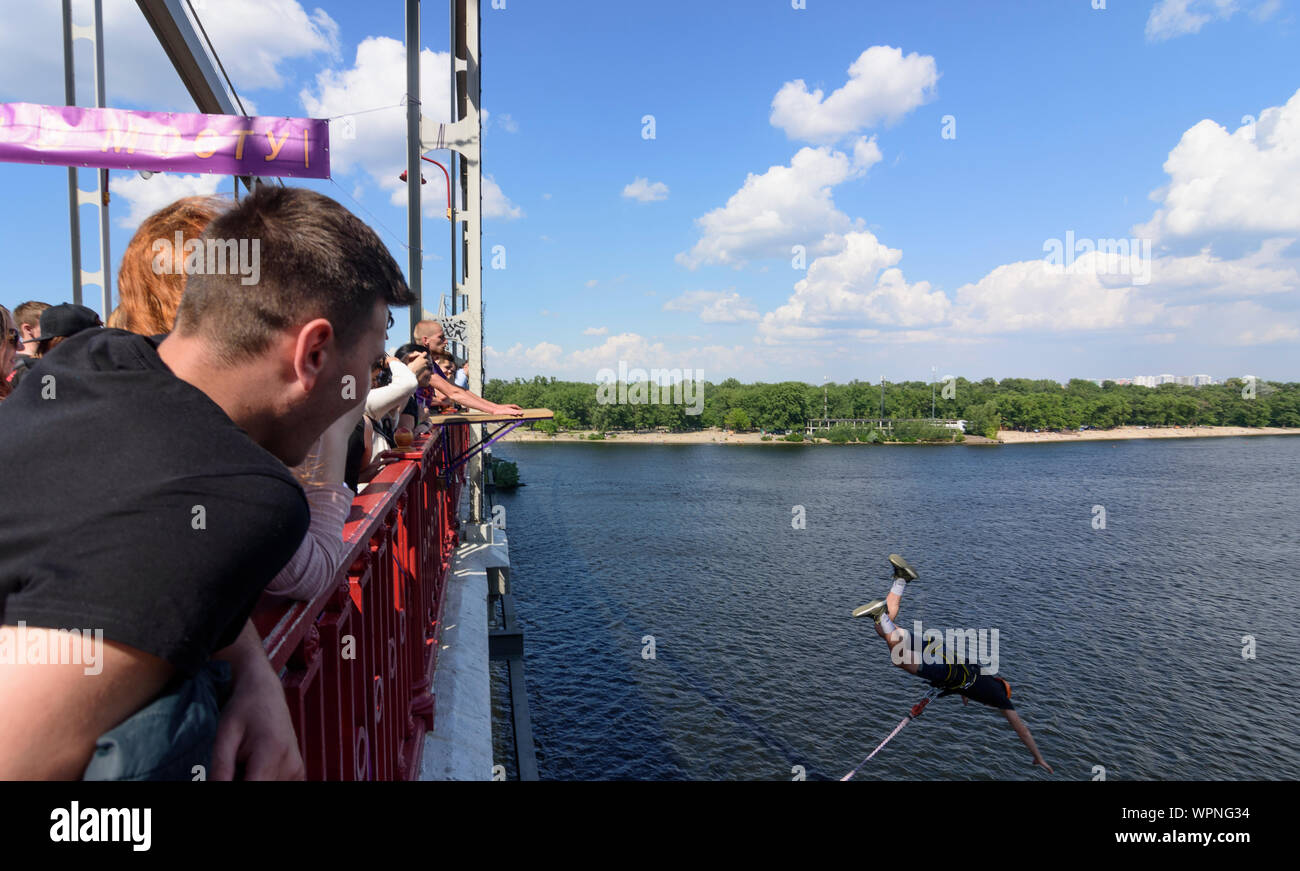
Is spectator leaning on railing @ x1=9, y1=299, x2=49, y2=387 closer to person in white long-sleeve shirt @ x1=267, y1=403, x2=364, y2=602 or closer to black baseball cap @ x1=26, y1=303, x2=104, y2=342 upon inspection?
black baseball cap @ x1=26, y1=303, x2=104, y2=342

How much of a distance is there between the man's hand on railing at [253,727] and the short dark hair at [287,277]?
0.53 meters

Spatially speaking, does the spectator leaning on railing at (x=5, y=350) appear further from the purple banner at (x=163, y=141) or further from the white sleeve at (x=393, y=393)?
the purple banner at (x=163, y=141)

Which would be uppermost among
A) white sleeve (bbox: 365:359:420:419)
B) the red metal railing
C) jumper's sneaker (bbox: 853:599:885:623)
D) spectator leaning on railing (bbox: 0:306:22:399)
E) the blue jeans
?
spectator leaning on railing (bbox: 0:306:22:399)

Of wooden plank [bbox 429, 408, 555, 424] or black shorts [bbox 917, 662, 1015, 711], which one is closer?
wooden plank [bbox 429, 408, 555, 424]

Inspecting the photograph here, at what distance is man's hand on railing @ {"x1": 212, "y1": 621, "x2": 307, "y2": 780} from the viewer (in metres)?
1.22

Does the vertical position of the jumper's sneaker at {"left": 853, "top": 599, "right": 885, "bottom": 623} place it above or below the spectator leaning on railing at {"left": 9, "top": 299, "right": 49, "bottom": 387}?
below

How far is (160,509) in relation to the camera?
94cm

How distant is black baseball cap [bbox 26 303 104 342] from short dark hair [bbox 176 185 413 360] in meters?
3.00

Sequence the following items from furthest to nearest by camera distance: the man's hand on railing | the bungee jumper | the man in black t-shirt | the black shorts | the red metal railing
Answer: the black shorts
the bungee jumper
the red metal railing
the man's hand on railing
the man in black t-shirt

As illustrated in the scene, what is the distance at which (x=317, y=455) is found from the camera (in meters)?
2.12

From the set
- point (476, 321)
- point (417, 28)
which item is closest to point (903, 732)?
point (476, 321)

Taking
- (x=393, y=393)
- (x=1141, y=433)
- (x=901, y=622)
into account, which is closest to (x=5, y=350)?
(x=393, y=393)

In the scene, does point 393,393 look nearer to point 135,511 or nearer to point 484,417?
point 484,417

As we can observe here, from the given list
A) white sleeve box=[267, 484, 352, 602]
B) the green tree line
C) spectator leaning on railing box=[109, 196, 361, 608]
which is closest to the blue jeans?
white sleeve box=[267, 484, 352, 602]
